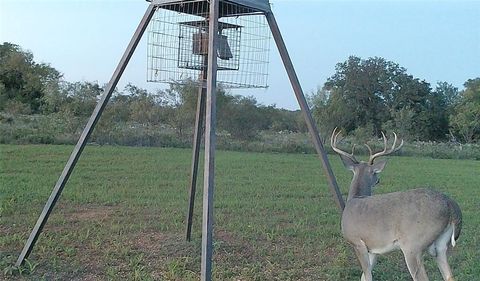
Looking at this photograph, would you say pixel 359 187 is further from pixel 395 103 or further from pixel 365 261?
A: pixel 395 103

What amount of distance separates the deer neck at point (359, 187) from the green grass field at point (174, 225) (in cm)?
89

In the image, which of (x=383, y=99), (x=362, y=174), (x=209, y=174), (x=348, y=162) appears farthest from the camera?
(x=383, y=99)

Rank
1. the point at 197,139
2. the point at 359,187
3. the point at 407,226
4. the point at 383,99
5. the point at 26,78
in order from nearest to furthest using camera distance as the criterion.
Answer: the point at 407,226, the point at 359,187, the point at 197,139, the point at 26,78, the point at 383,99

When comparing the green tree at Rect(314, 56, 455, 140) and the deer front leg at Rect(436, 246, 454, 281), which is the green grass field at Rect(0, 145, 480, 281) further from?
the green tree at Rect(314, 56, 455, 140)

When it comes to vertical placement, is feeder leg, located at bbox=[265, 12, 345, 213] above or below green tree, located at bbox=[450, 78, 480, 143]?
above

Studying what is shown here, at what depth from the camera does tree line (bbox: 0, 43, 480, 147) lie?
84.4ft

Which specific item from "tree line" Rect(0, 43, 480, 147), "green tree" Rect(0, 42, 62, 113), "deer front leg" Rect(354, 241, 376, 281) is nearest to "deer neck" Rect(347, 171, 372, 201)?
"deer front leg" Rect(354, 241, 376, 281)

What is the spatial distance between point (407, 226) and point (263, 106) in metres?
26.1

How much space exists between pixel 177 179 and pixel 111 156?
16.2 feet

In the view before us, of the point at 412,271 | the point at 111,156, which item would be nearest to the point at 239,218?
the point at 412,271

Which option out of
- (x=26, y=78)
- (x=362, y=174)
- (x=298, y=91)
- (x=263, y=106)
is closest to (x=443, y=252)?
(x=362, y=174)

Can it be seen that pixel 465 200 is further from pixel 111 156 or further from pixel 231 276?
pixel 111 156

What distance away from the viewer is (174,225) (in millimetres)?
8664

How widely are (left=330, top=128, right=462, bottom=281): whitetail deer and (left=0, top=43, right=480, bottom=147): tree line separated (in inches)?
431
